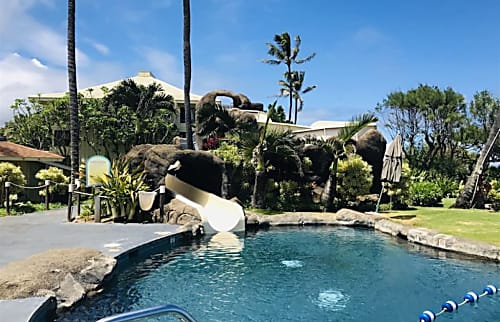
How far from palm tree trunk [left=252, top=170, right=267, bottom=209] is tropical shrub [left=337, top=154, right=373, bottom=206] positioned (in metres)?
3.32

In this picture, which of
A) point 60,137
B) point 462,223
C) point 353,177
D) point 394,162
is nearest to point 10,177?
point 60,137

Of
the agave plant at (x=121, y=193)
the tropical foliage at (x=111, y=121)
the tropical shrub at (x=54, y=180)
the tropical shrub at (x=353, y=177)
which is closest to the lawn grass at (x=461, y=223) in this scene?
the tropical shrub at (x=353, y=177)

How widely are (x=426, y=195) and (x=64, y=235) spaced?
1581 centimetres

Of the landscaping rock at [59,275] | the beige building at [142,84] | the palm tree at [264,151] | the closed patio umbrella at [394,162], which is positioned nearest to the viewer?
the landscaping rock at [59,275]

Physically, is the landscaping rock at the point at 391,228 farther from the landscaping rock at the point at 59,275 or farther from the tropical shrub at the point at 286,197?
the landscaping rock at the point at 59,275

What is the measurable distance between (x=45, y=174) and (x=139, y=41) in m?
7.17

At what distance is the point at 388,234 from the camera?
13.2 metres

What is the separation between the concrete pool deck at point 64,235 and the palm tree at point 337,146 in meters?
7.24

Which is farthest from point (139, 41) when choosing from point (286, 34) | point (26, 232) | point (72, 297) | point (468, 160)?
point (468, 160)

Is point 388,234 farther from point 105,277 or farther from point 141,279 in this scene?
point 105,277

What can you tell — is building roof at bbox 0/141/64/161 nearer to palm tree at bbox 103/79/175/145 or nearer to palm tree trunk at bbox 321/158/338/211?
palm tree at bbox 103/79/175/145

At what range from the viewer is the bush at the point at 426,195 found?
19.6m

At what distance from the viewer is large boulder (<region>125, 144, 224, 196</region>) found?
1484 cm

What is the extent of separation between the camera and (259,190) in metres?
16.9
